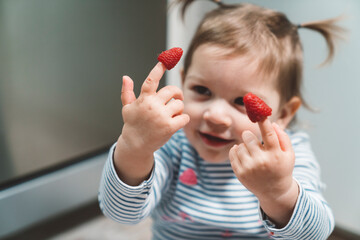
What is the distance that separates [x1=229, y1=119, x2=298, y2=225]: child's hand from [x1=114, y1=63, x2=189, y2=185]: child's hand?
0.08 m

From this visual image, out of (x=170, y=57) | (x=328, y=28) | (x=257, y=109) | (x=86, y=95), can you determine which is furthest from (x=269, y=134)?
(x=86, y=95)

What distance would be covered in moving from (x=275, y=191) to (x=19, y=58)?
0.54m

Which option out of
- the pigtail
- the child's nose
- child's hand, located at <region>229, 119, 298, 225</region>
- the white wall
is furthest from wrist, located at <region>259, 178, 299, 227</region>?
the white wall

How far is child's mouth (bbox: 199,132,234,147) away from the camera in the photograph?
50 centimetres

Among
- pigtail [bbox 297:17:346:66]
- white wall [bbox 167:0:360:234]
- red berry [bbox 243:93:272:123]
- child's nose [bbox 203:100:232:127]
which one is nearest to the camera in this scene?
red berry [bbox 243:93:272:123]

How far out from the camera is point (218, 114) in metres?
0.47

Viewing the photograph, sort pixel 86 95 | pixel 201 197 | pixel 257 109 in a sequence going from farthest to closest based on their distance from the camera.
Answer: pixel 86 95 < pixel 201 197 < pixel 257 109

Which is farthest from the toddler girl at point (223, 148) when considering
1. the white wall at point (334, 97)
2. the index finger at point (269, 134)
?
the white wall at point (334, 97)

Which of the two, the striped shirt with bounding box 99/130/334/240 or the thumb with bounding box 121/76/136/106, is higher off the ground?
the thumb with bounding box 121/76/136/106

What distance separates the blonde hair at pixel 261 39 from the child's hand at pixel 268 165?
0.17 metres

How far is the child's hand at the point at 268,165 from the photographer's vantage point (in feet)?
1.11

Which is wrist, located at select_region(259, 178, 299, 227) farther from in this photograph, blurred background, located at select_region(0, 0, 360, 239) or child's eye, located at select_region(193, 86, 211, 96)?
blurred background, located at select_region(0, 0, 360, 239)

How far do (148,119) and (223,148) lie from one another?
0.17 metres

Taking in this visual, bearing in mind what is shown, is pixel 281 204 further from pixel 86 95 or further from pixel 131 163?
pixel 86 95
